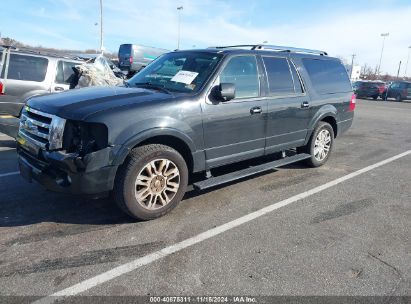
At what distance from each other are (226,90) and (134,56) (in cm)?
2724

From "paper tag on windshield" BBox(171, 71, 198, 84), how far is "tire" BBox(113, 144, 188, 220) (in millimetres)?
974

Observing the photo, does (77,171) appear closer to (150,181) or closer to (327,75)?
(150,181)

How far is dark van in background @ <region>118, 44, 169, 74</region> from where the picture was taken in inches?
1171

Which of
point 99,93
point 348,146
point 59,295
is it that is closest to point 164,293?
point 59,295

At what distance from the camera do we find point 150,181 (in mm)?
4004

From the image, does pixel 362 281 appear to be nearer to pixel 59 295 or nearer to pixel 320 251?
pixel 320 251

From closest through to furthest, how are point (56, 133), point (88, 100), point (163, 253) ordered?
point (163, 253)
point (56, 133)
point (88, 100)

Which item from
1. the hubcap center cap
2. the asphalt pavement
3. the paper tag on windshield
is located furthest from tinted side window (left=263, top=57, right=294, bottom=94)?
the hubcap center cap

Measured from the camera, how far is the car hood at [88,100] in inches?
144

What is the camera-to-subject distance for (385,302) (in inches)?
111

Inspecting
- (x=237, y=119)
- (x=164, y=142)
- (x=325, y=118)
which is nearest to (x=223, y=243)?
(x=164, y=142)

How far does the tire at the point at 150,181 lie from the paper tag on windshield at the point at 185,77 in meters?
0.97

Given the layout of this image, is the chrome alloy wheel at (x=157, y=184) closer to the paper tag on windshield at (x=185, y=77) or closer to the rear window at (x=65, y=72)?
the paper tag on windshield at (x=185, y=77)

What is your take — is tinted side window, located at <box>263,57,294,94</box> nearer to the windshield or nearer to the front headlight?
the windshield
